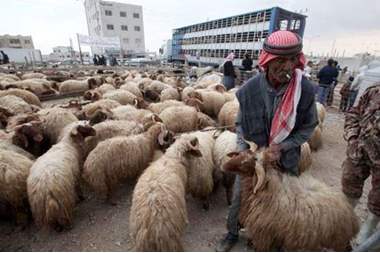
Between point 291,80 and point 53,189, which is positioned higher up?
point 291,80

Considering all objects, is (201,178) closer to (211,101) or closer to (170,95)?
(211,101)

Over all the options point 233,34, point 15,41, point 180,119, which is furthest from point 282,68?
point 15,41

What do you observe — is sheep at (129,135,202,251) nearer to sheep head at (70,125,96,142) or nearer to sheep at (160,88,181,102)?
sheep head at (70,125,96,142)

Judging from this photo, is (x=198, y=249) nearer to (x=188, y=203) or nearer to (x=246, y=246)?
(x=246, y=246)

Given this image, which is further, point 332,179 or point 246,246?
point 332,179

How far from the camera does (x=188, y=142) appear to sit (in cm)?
360

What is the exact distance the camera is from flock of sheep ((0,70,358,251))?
2240mm

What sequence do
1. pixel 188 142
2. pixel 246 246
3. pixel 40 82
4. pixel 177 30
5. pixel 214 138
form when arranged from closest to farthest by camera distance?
1. pixel 246 246
2. pixel 188 142
3. pixel 214 138
4. pixel 40 82
5. pixel 177 30

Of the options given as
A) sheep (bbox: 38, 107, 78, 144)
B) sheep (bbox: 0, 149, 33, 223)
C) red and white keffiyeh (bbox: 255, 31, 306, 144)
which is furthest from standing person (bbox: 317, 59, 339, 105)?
sheep (bbox: 0, 149, 33, 223)

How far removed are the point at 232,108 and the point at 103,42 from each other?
36.4 m

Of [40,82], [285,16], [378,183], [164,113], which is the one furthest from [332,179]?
[285,16]

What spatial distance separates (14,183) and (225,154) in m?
3.09

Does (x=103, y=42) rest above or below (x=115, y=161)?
above

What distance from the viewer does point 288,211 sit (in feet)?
7.32
